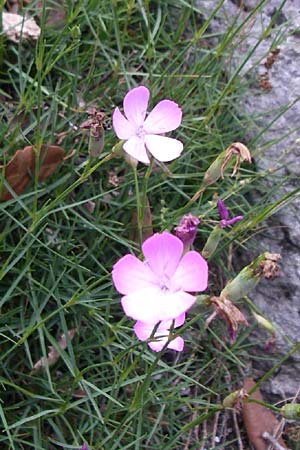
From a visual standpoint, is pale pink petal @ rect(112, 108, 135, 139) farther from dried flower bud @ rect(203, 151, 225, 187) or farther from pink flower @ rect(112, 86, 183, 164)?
dried flower bud @ rect(203, 151, 225, 187)

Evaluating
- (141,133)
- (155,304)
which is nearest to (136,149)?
(141,133)

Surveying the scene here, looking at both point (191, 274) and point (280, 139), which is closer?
point (191, 274)

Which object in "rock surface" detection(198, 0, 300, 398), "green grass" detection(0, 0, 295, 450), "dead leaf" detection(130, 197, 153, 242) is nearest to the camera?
"green grass" detection(0, 0, 295, 450)

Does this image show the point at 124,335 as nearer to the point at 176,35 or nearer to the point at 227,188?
the point at 227,188

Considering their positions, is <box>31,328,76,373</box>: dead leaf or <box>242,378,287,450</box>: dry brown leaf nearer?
<box>31,328,76,373</box>: dead leaf

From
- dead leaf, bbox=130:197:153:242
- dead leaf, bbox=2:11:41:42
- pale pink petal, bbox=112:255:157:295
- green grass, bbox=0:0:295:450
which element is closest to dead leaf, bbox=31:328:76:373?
green grass, bbox=0:0:295:450

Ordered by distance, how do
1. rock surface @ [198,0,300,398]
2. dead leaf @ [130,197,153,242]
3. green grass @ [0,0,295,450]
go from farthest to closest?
rock surface @ [198,0,300,398] < dead leaf @ [130,197,153,242] < green grass @ [0,0,295,450]

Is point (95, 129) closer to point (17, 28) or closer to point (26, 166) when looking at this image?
point (26, 166)
